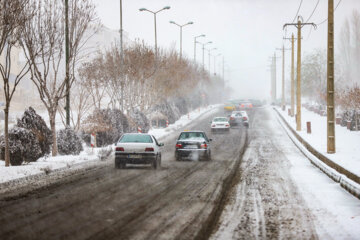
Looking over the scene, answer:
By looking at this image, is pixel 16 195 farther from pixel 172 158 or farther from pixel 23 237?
pixel 172 158

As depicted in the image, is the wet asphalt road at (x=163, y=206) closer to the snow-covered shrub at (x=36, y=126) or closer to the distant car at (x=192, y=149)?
the snow-covered shrub at (x=36, y=126)

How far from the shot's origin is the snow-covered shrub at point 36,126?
23.2m

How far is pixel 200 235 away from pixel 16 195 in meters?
6.50

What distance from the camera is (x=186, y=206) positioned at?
12.5m

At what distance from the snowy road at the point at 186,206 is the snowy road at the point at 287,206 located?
0.02 meters

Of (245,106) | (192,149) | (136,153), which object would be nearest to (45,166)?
(136,153)

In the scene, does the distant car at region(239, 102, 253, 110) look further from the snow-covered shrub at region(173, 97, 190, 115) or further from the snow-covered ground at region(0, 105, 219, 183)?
the snow-covered ground at region(0, 105, 219, 183)

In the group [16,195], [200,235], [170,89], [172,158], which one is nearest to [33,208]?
[16,195]

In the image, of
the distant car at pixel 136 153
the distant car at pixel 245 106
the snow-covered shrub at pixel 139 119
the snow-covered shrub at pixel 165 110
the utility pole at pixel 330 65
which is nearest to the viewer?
the distant car at pixel 136 153

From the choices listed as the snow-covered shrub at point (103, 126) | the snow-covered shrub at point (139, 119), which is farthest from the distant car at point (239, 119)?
the snow-covered shrub at point (103, 126)

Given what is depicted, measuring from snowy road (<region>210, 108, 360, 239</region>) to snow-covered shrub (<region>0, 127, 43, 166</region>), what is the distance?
26.7 ft

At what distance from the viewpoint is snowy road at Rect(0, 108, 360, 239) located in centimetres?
972

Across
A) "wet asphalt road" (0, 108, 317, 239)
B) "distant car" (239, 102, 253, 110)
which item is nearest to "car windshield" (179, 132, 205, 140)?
"wet asphalt road" (0, 108, 317, 239)

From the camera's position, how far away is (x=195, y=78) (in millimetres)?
82062
